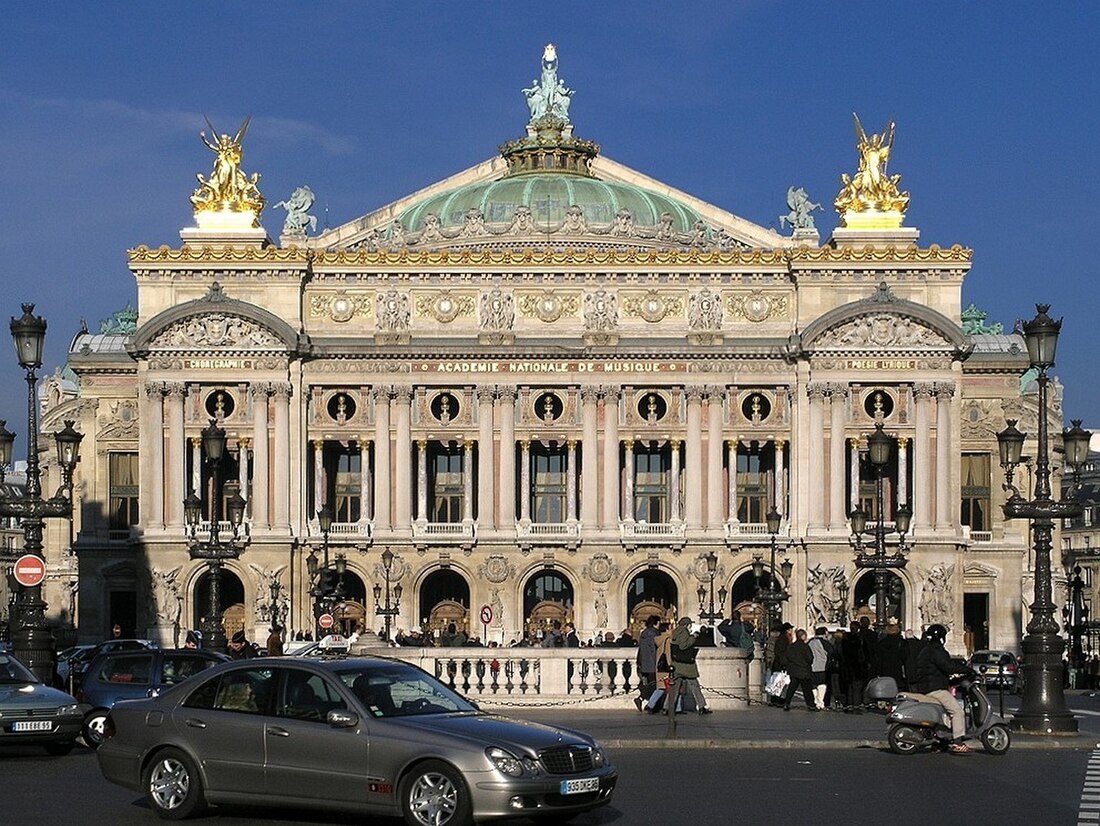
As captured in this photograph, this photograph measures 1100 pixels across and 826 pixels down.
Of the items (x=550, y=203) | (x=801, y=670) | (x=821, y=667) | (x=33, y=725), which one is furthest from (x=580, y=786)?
(x=550, y=203)

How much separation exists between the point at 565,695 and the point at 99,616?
52993mm

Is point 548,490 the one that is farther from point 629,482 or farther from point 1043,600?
point 1043,600

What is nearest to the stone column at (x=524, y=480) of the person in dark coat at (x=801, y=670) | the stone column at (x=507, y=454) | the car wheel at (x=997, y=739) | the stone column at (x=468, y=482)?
the stone column at (x=507, y=454)

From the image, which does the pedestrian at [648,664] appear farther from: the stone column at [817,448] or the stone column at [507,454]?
the stone column at [507,454]

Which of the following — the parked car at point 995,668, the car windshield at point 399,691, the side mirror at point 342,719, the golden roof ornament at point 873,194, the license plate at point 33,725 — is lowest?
the parked car at point 995,668

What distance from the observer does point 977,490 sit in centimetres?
10538

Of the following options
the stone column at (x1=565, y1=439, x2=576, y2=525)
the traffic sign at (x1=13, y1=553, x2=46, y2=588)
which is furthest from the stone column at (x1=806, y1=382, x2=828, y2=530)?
the traffic sign at (x1=13, y1=553, x2=46, y2=588)

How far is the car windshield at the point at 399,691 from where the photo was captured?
1025 inches

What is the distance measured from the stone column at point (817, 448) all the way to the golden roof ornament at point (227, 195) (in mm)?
26986

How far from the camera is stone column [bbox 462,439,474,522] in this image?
99.9 meters

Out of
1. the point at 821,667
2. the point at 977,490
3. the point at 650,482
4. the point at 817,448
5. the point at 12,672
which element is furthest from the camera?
the point at 977,490

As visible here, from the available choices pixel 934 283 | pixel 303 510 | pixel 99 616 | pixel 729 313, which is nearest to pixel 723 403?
pixel 729 313

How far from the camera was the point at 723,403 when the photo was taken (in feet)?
329

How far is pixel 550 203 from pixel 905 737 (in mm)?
80915
